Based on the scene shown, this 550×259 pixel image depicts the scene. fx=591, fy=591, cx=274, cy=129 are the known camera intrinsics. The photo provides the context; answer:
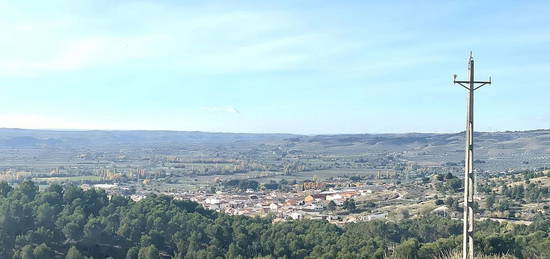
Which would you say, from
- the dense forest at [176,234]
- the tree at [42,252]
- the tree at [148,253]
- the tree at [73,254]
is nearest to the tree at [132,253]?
the dense forest at [176,234]

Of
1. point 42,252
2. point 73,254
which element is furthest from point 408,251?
point 42,252

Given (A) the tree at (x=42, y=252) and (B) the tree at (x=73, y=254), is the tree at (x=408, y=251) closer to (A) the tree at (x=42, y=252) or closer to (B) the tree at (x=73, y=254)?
(B) the tree at (x=73, y=254)

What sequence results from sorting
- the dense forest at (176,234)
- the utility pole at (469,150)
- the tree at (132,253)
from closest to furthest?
the utility pole at (469,150) < the dense forest at (176,234) < the tree at (132,253)

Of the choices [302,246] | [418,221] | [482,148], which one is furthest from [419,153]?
[302,246]

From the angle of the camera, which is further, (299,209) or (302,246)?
(299,209)

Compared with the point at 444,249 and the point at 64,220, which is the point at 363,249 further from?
the point at 64,220

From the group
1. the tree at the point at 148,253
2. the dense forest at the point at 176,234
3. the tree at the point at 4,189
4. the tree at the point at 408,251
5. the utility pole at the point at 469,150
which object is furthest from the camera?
the tree at the point at 4,189

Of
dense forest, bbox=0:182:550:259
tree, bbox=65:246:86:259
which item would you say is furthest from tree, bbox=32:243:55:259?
tree, bbox=65:246:86:259

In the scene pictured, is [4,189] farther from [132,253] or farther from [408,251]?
[408,251]

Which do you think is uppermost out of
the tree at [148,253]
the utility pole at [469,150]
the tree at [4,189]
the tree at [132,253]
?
the utility pole at [469,150]
